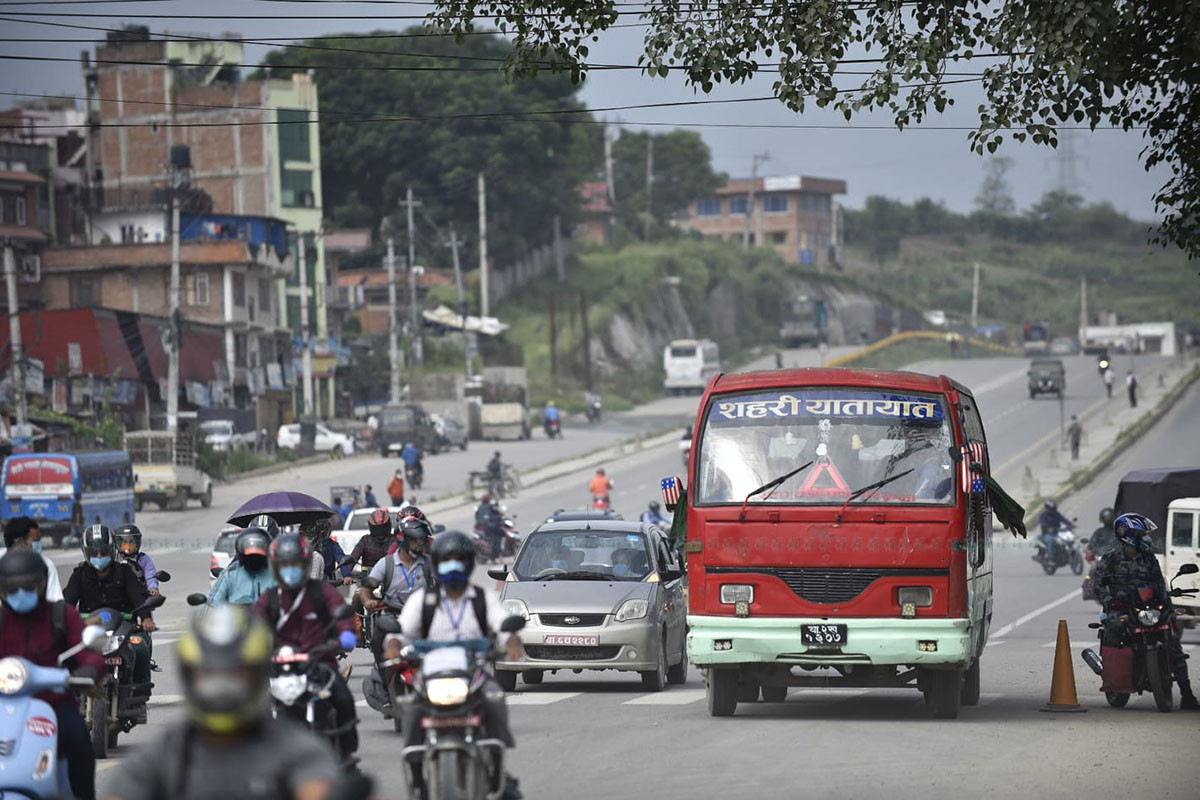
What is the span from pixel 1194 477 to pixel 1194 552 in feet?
9.34

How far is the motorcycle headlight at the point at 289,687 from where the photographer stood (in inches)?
370

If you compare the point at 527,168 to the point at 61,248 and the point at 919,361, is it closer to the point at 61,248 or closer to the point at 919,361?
the point at 919,361

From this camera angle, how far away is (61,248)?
7894 cm

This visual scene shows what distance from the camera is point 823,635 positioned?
48.5 ft

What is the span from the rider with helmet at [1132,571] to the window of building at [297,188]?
8117 centimetres

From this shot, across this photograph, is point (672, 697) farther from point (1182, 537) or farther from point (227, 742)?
point (227, 742)

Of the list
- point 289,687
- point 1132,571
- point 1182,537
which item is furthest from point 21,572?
point 1182,537

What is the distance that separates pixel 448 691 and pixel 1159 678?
9286mm

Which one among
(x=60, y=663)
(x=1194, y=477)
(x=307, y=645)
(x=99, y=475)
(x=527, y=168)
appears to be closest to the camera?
(x=60, y=663)

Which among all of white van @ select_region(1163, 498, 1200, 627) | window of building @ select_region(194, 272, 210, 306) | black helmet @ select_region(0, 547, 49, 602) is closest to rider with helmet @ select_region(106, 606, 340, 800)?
black helmet @ select_region(0, 547, 49, 602)

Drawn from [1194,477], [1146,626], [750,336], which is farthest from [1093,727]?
[750,336]

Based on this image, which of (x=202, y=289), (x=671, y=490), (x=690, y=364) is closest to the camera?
(x=671, y=490)

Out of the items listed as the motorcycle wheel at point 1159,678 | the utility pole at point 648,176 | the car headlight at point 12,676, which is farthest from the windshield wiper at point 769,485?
the utility pole at point 648,176

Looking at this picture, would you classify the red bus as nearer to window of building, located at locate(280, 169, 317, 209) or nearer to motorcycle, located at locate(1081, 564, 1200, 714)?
motorcycle, located at locate(1081, 564, 1200, 714)
